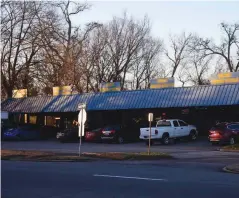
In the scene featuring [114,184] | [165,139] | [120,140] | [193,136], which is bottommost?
[114,184]

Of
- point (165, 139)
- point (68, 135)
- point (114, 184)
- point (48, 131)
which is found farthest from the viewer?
point (48, 131)

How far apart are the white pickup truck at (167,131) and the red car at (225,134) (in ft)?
11.1

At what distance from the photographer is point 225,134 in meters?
32.4

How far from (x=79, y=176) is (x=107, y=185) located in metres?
2.32

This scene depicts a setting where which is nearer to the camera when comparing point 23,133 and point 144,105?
point 144,105

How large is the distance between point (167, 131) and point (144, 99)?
5365mm

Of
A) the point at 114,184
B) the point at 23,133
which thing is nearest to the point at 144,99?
the point at 23,133

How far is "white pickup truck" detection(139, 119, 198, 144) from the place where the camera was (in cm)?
3428

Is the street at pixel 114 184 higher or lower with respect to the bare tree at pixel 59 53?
lower

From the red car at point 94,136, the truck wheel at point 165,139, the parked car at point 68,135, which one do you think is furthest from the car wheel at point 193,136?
the parked car at point 68,135

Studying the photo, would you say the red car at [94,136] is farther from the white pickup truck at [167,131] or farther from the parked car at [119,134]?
the white pickup truck at [167,131]

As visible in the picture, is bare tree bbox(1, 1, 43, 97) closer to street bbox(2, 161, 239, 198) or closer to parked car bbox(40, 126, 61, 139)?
parked car bbox(40, 126, 61, 139)

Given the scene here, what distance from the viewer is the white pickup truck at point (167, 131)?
34.3m

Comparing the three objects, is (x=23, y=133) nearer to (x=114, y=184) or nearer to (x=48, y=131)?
(x=48, y=131)
